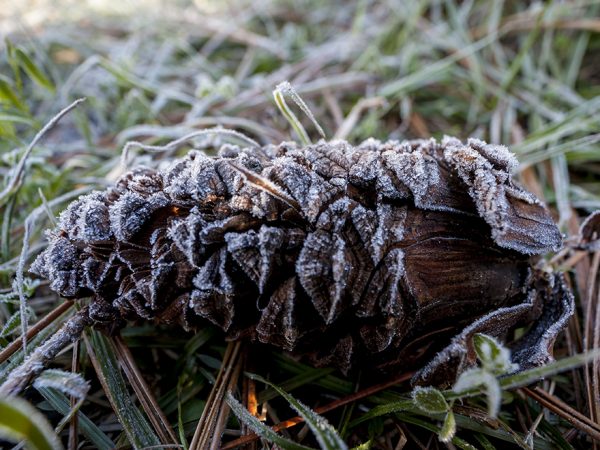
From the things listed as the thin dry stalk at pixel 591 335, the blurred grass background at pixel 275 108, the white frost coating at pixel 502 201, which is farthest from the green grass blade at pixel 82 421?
the thin dry stalk at pixel 591 335

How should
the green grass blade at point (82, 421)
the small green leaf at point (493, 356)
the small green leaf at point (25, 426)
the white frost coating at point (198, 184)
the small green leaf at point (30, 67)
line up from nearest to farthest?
the small green leaf at point (25, 426), the small green leaf at point (493, 356), the white frost coating at point (198, 184), the green grass blade at point (82, 421), the small green leaf at point (30, 67)

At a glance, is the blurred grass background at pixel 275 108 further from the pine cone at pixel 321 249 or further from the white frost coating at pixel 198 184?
the white frost coating at pixel 198 184

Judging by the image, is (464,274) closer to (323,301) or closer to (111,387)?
(323,301)

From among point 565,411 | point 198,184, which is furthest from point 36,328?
point 565,411

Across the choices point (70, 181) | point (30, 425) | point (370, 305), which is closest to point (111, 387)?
point (30, 425)

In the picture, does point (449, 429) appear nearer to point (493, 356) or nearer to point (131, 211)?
point (493, 356)

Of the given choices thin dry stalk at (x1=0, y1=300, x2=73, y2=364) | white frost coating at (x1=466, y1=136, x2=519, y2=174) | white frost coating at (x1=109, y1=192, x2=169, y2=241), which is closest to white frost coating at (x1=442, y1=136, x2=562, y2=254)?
white frost coating at (x1=466, y1=136, x2=519, y2=174)
